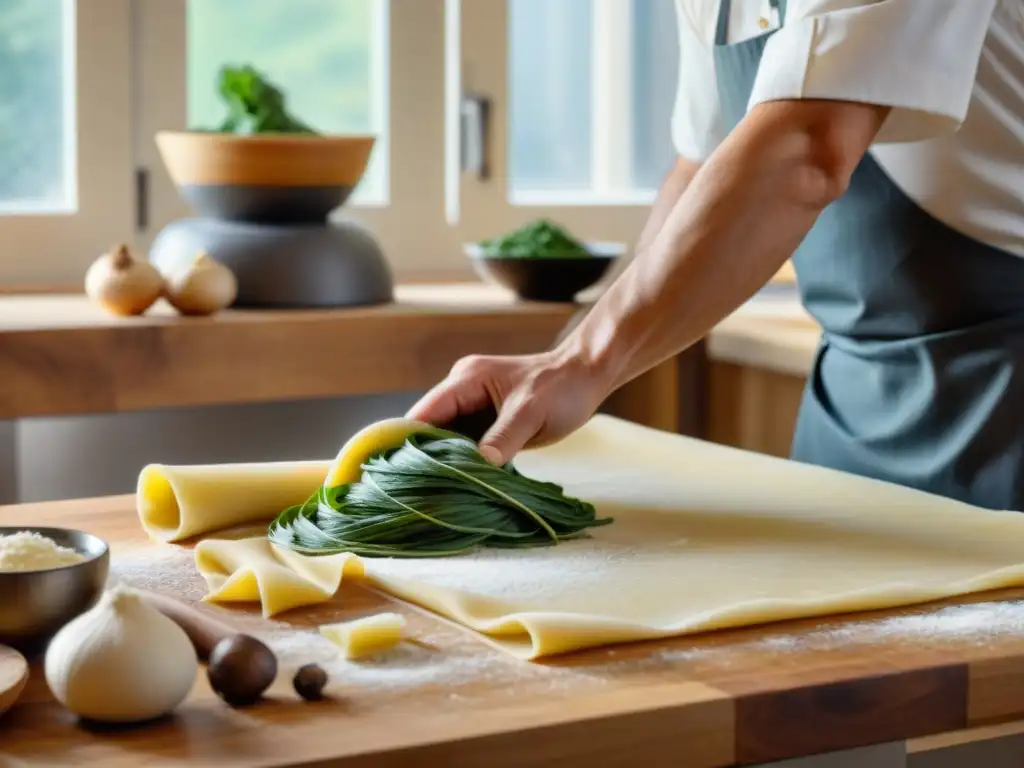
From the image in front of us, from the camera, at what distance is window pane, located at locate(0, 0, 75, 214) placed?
9.22 feet

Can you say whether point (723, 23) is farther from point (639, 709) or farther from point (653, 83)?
point (653, 83)

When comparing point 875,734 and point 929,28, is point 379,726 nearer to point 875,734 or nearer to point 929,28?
point 875,734

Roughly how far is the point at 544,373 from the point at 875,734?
0.60 metres

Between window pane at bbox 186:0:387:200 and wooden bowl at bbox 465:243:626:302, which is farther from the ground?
window pane at bbox 186:0:387:200

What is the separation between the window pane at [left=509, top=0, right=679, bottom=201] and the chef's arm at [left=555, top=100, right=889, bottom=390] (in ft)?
6.06

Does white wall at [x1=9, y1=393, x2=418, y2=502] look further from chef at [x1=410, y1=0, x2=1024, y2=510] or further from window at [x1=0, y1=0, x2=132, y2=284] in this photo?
chef at [x1=410, y1=0, x2=1024, y2=510]

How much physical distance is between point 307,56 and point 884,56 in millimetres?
1826

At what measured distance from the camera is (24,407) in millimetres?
2219

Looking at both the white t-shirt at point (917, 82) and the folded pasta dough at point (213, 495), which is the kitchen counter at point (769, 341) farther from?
the folded pasta dough at point (213, 495)

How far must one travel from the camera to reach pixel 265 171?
8.16ft

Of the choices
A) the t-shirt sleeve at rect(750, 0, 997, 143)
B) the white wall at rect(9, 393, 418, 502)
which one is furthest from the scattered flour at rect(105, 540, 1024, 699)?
the white wall at rect(9, 393, 418, 502)

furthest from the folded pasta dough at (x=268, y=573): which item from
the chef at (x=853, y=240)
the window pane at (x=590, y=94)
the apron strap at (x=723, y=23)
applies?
the window pane at (x=590, y=94)

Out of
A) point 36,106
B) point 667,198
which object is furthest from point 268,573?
point 36,106

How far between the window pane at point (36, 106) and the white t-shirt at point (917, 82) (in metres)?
1.34
